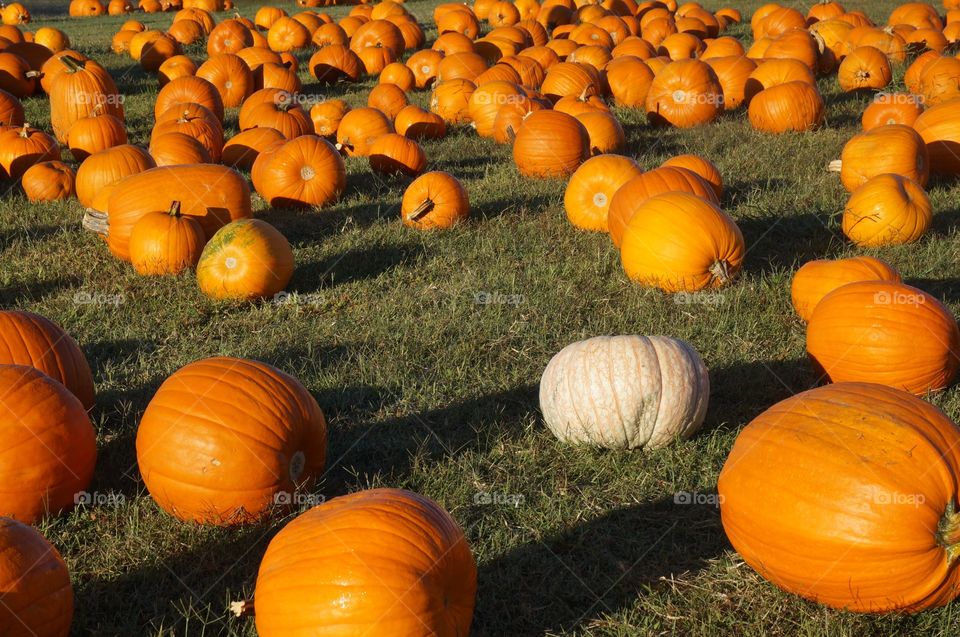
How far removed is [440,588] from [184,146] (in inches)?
240

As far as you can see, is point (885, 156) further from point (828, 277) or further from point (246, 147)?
point (246, 147)

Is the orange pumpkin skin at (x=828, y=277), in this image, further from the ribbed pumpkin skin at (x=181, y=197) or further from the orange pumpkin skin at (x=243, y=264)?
the ribbed pumpkin skin at (x=181, y=197)

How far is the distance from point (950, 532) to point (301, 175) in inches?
226

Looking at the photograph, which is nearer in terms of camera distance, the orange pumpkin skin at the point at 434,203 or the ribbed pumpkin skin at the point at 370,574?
the ribbed pumpkin skin at the point at 370,574

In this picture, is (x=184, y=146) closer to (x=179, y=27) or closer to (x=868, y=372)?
(x=868, y=372)

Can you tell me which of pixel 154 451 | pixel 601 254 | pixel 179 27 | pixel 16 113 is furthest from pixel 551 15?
pixel 154 451

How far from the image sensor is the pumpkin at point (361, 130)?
9.12 meters

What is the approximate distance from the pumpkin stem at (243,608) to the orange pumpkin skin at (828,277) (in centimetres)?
351

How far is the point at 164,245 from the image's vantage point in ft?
19.8

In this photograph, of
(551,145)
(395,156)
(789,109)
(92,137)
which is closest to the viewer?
(551,145)

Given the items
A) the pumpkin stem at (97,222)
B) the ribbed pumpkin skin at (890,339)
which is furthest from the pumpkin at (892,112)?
the pumpkin stem at (97,222)

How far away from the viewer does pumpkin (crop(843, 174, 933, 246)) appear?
20.4ft

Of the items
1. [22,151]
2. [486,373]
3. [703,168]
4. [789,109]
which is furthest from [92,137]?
[789,109]

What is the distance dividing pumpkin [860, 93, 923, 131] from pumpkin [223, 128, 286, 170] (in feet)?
18.9
